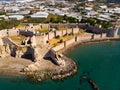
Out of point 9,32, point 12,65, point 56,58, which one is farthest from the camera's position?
point 9,32

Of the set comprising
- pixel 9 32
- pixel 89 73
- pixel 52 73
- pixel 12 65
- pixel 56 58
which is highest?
pixel 9 32

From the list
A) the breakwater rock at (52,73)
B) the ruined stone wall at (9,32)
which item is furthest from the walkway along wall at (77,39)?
the ruined stone wall at (9,32)

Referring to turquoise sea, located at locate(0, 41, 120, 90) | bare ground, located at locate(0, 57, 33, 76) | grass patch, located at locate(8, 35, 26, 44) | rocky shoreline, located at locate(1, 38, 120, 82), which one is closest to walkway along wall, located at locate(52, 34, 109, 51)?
turquoise sea, located at locate(0, 41, 120, 90)

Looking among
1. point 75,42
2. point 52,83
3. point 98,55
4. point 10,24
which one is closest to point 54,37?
point 75,42

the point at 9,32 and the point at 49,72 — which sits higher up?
the point at 9,32

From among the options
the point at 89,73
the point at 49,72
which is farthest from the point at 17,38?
the point at 89,73

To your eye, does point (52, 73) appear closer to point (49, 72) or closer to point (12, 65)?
point (49, 72)

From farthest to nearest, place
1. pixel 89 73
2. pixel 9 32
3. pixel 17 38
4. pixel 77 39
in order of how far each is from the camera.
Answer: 1. pixel 77 39
2. pixel 9 32
3. pixel 17 38
4. pixel 89 73

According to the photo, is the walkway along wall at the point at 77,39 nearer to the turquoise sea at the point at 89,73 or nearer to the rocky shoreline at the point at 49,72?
the turquoise sea at the point at 89,73

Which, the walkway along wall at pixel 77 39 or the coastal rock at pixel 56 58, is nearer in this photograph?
the coastal rock at pixel 56 58
